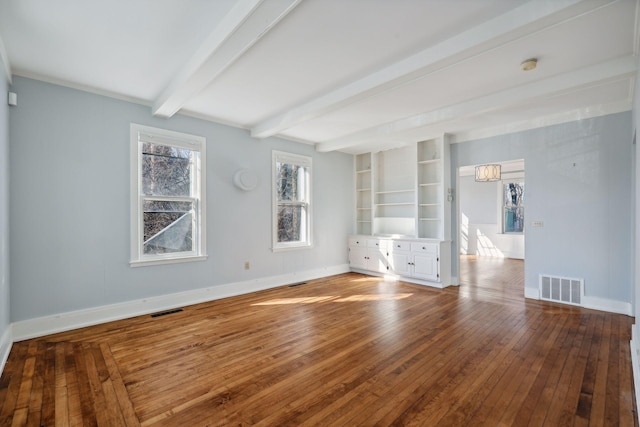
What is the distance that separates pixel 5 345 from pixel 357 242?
16.7ft

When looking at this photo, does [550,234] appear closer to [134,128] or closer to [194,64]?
[194,64]

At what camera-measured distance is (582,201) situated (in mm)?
3988

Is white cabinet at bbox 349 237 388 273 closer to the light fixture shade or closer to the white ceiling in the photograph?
the white ceiling

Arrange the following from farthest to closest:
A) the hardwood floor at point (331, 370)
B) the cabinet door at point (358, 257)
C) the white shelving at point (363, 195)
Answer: the white shelving at point (363, 195) < the cabinet door at point (358, 257) < the hardwood floor at point (331, 370)

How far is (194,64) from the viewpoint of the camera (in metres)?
2.64

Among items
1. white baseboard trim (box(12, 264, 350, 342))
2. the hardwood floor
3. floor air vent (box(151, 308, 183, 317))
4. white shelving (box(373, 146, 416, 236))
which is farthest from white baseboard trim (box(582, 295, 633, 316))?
floor air vent (box(151, 308, 183, 317))

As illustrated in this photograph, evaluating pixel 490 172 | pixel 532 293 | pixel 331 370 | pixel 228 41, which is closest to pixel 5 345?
pixel 331 370

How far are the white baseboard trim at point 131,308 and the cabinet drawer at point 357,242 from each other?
5.15 ft

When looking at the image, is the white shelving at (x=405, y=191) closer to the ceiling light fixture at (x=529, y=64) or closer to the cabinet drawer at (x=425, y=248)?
the cabinet drawer at (x=425, y=248)

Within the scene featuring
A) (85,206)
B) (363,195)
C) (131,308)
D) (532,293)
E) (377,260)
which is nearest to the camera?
(85,206)

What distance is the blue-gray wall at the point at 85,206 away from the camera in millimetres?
3021

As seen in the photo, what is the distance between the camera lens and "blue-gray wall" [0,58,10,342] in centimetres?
253

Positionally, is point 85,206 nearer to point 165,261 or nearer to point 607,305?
point 165,261

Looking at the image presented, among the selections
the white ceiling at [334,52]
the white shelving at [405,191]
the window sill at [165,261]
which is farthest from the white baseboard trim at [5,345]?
the white shelving at [405,191]
